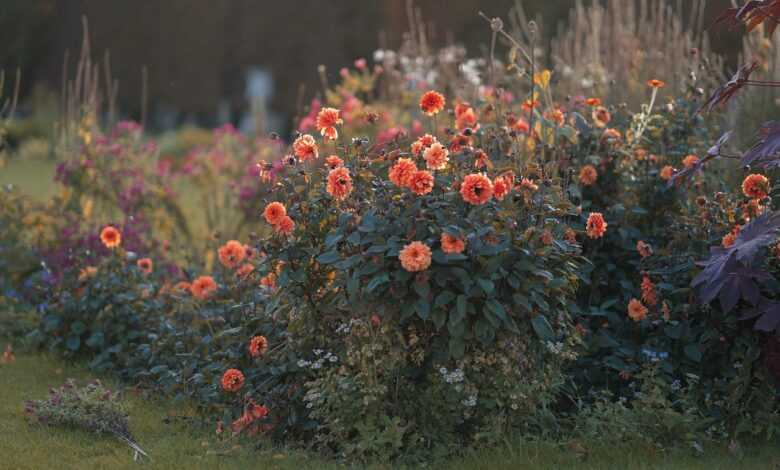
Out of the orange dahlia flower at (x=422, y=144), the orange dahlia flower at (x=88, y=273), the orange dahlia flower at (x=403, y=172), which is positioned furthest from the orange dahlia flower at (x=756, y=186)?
the orange dahlia flower at (x=88, y=273)

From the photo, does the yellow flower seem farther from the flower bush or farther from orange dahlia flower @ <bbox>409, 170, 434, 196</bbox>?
orange dahlia flower @ <bbox>409, 170, 434, 196</bbox>

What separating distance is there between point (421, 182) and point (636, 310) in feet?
3.55

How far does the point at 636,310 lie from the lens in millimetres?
3930

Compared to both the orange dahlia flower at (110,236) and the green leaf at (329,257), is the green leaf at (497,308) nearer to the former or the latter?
the green leaf at (329,257)

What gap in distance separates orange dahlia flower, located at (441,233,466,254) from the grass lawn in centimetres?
67

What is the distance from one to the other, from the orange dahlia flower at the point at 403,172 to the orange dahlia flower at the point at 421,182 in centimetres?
2

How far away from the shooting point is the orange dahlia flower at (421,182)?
3.36m

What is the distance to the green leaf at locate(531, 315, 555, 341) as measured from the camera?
3420 millimetres

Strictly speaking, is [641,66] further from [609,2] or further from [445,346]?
[445,346]

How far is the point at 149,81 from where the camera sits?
66.4 ft

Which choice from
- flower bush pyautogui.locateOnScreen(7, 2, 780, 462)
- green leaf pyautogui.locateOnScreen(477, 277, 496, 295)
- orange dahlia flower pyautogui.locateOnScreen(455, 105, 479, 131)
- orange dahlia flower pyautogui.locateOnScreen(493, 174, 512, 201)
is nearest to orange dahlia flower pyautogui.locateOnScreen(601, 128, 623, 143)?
flower bush pyautogui.locateOnScreen(7, 2, 780, 462)

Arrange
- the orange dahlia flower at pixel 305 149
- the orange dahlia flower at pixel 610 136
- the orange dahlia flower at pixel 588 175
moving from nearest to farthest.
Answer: the orange dahlia flower at pixel 305 149 < the orange dahlia flower at pixel 588 175 < the orange dahlia flower at pixel 610 136

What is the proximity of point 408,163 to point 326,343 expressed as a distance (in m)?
0.74

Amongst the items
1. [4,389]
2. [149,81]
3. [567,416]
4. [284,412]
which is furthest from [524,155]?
[149,81]
